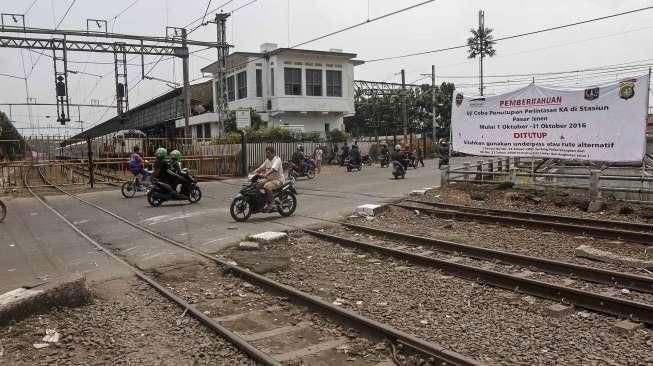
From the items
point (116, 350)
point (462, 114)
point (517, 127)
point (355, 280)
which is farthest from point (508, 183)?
point (116, 350)

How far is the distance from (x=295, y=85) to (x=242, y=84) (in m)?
4.59

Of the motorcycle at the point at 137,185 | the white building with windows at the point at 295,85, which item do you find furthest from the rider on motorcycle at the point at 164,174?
the white building with windows at the point at 295,85

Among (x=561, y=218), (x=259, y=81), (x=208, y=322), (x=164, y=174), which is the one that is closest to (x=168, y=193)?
(x=164, y=174)

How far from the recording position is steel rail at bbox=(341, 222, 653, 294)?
22.8 ft

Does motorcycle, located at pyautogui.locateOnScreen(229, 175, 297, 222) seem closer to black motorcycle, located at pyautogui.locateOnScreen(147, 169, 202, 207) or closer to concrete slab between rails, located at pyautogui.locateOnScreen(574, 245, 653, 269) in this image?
black motorcycle, located at pyautogui.locateOnScreen(147, 169, 202, 207)

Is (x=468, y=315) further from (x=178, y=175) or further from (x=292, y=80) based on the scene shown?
(x=292, y=80)

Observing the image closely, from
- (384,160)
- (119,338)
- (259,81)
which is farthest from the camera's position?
(259,81)

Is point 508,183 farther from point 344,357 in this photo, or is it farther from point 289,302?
point 344,357

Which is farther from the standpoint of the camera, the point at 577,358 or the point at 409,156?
the point at 409,156

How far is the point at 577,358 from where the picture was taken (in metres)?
4.73

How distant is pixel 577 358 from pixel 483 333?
2.95ft

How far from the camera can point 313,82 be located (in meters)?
39.7

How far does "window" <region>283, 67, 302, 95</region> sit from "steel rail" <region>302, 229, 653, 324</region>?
30592 millimetres

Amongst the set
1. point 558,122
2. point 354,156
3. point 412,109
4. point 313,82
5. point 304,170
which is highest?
point 313,82
